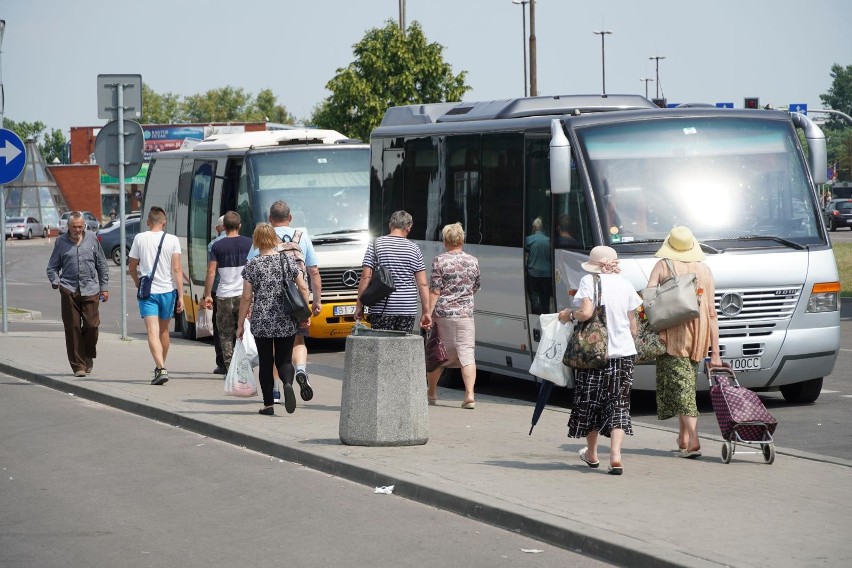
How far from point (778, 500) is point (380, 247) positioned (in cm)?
530

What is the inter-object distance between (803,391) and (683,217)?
207 centimetres

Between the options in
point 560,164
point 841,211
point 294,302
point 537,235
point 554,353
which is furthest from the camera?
point 841,211

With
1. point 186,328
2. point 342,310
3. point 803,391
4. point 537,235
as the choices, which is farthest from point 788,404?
point 186,328

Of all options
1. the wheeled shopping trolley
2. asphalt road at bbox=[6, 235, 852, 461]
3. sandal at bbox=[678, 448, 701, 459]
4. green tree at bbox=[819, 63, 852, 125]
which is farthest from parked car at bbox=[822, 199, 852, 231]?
green tree at bbox=[819, 63, 852, 125]

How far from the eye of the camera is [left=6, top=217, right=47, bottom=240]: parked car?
281 ft

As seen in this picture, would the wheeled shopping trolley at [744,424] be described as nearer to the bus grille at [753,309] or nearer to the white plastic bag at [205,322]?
the bus grille at [753,309]

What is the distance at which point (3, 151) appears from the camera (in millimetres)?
20938

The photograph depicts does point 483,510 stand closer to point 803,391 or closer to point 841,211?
point 803,391

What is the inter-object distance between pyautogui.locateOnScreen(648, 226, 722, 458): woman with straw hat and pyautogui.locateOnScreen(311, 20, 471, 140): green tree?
108ft

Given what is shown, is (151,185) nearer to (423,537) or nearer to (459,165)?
(459,165)

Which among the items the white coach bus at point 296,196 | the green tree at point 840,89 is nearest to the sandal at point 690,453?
the white coach bus at point 296,196

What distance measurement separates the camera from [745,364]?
1277 cm

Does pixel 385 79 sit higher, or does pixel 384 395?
pixel 385 79

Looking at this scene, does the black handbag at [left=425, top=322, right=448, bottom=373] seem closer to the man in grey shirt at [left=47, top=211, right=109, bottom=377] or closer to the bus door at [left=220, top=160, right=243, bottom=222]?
the man in grey shirt at [left=47, top=211, right=109, bottom=377]
